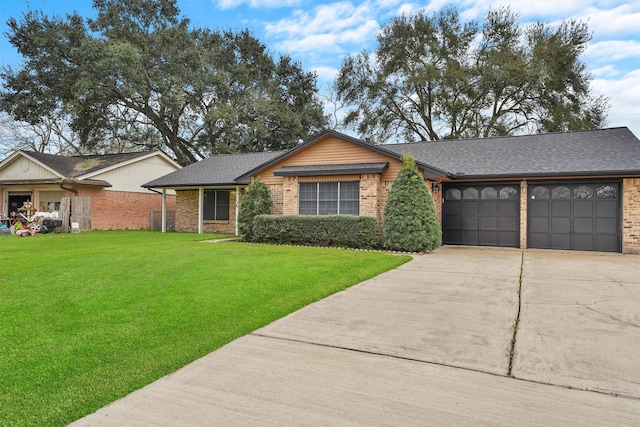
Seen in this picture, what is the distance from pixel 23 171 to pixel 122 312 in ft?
67.3

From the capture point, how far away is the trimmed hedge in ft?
39.9

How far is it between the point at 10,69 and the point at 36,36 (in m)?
3.23

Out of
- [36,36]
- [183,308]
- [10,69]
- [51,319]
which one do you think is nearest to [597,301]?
[183,308]

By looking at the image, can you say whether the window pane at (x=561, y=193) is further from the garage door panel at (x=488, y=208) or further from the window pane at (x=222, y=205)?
the window pane at (x=222, y=205)

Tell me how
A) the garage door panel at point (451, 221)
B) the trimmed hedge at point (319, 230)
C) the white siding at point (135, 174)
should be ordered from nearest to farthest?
the trimmed hedge at point (319, 230) < the garage door panel at point (451, 221) < the white siding at point (135, 174)

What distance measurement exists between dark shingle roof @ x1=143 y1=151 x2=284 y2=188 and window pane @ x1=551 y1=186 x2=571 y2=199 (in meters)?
11.3

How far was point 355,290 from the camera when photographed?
20.6 feet

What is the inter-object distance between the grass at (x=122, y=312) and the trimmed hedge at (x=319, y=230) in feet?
9.23

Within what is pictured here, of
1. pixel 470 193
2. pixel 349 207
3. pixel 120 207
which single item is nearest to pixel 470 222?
pixel 470 193

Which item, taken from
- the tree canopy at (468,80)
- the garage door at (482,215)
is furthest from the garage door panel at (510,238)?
the tree canopy at (468,80)

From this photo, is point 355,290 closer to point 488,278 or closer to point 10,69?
point 488,278

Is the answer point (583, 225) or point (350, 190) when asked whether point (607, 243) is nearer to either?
point (583, 225)

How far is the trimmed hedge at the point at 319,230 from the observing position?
1217 cm

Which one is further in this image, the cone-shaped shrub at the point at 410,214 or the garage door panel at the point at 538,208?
the garage door panel at the point at 538,208
